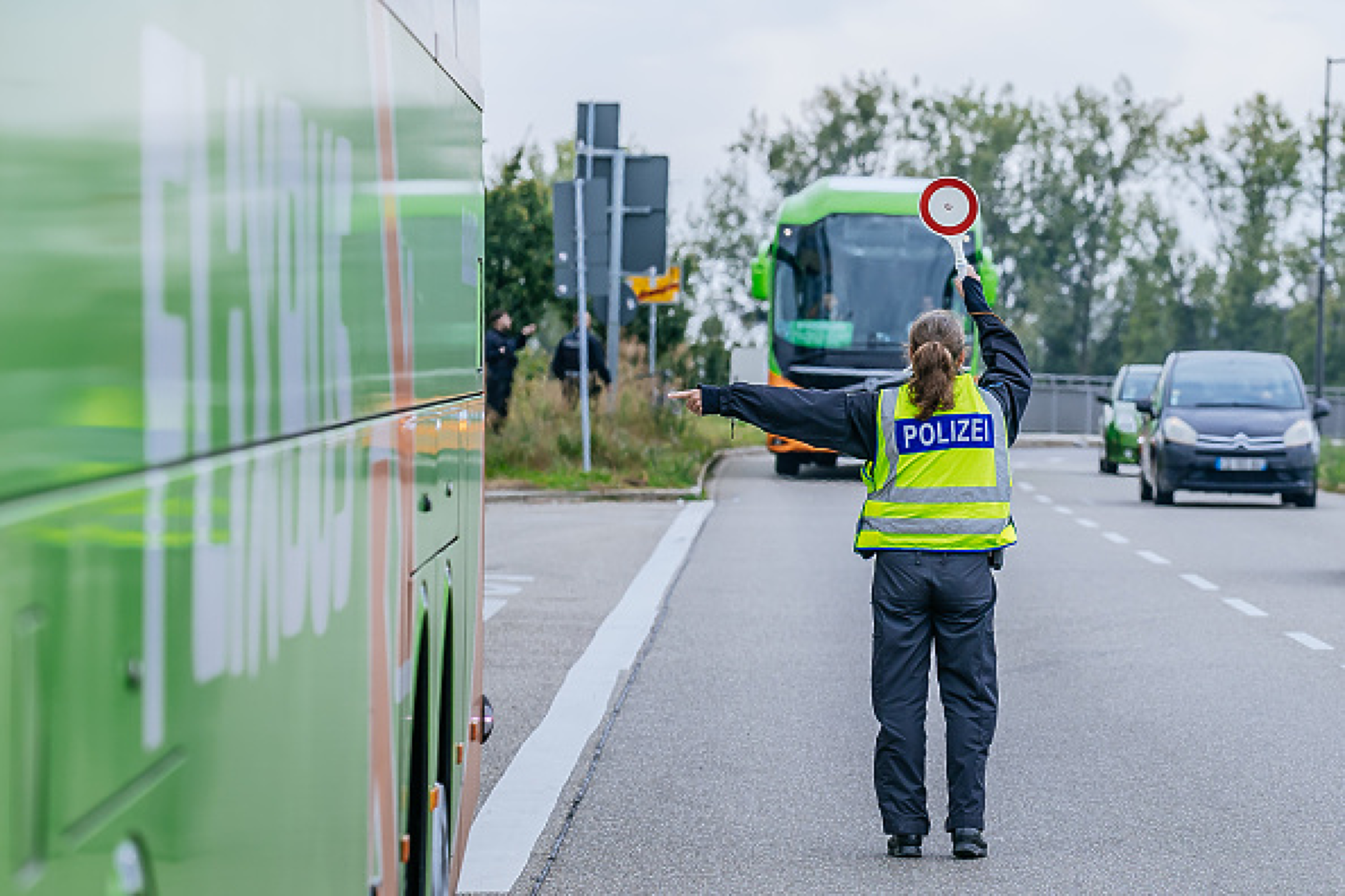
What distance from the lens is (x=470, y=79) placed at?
Result: 217 inches

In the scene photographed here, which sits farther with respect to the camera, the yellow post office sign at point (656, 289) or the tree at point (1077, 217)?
the tree at point (1077, 217)

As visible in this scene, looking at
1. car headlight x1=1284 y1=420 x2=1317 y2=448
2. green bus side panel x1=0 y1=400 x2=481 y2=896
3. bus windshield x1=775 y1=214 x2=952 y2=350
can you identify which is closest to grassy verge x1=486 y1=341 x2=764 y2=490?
bus windshield x1=775 y1=214 x2=952 y2=350

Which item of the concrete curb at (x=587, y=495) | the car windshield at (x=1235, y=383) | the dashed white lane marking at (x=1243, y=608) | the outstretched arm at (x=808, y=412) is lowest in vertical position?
the concrete curb at (x=587, y=495)

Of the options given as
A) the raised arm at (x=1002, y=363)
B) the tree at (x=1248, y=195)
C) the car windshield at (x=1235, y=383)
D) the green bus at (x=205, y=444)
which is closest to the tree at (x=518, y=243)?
the car windshield at (x=1235, y=383)

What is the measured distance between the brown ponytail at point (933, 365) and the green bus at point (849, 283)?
23429 mm

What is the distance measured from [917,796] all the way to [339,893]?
13.3ft

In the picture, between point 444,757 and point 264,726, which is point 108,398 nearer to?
point 264,726

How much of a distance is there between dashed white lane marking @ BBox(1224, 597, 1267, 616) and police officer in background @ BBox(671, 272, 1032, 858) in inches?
291

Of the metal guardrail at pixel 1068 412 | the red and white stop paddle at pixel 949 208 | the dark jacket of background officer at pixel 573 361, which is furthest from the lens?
the metal guardrail at pixel 1068 412

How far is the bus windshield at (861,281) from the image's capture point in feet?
101

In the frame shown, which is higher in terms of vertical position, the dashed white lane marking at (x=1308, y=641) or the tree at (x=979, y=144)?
the tree at (x=979, y=144)

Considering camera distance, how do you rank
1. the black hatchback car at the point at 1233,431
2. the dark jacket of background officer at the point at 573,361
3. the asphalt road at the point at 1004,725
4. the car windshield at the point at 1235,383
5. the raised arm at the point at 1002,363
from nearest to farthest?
the asphalt road at the point at 1004,725
the raised arm at the point at 1002,363
the black hatchback car at the point at 1233,431
the car windshield at the point at 1235,383
the dark jacket of background officer at the point at 573,361

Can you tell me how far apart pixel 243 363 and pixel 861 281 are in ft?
94.3

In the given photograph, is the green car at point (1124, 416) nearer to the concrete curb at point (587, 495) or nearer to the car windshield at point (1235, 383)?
the car windshield at point (1235, 383)
